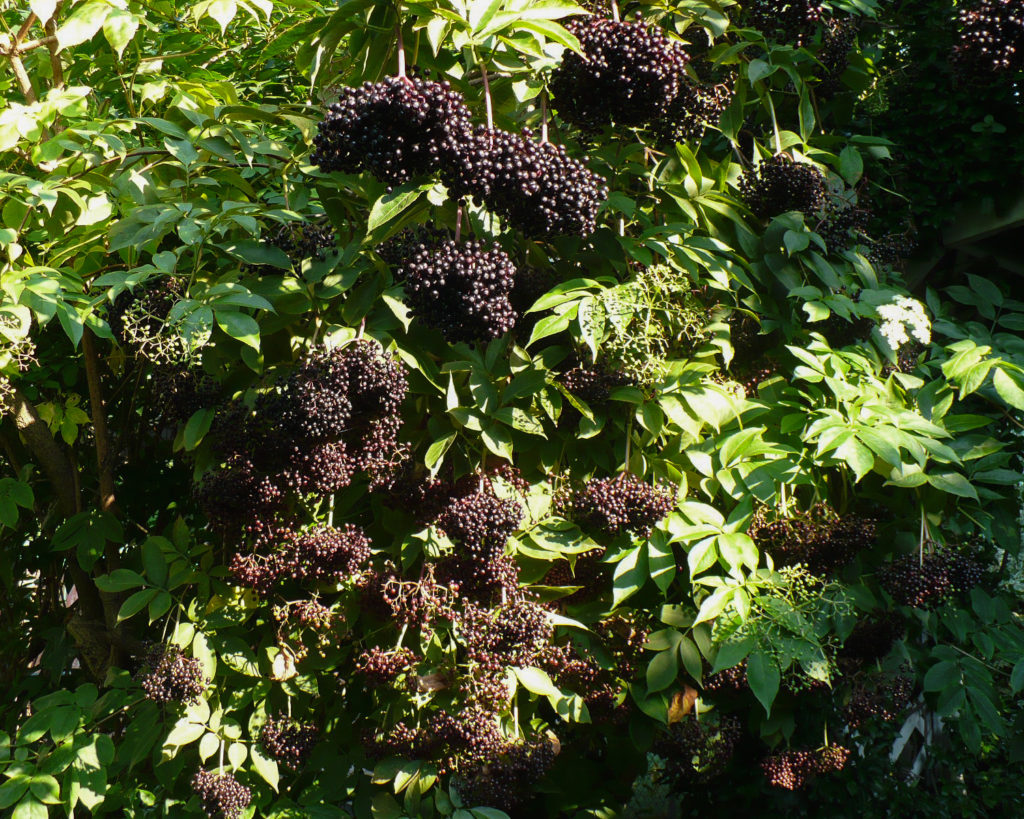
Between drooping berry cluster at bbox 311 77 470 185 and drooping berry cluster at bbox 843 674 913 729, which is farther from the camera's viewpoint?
drooping berry cluster at bbox 843 674 913 729

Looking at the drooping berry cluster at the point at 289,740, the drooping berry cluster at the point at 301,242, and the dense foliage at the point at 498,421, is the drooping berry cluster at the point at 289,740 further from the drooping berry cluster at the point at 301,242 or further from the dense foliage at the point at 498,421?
the drooping berry cluster at the point at 301,242

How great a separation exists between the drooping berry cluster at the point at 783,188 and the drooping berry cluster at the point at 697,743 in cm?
127

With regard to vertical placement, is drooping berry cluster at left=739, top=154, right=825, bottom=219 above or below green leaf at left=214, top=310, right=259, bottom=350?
above

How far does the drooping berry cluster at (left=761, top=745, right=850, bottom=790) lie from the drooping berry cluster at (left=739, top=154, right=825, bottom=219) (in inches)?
51.9

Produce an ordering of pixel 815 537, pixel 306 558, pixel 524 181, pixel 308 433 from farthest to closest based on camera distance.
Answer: pixel 815 537 → pixel 306 558 → pixel 308 433 → pixel 524 181

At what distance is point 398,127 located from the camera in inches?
61.9

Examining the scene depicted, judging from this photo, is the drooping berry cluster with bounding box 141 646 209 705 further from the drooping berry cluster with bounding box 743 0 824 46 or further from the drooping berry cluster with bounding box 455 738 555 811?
the drooping berry cluster with bounding box 743 0 824 46

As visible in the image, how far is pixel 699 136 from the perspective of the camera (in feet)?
6.91

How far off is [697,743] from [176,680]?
1179 millimetres

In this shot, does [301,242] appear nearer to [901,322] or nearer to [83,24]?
[83,24]

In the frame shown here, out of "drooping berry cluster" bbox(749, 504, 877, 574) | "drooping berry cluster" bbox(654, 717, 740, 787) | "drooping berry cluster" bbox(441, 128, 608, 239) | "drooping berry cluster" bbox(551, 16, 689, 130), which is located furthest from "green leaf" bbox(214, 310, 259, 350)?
"drooping berry cluster" bbox(654, 717, 740, 787)

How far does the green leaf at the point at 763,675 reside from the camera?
5.91 feet

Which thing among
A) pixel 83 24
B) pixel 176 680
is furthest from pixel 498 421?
pixel 83 24

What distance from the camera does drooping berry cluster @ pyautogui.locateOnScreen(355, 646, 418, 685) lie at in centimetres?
182
